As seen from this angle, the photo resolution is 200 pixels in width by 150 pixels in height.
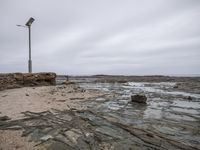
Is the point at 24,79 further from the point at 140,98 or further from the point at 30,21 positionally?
the point at 140,98

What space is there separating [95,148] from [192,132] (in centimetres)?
338

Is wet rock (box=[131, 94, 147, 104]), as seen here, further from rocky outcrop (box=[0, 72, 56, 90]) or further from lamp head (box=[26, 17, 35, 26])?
lamp head (box=[26, 17, 35, 26])

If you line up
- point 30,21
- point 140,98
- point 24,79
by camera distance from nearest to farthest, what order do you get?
point 140,98, point 30,21, point 24,79

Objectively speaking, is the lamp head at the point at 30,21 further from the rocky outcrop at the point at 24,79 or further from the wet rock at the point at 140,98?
the wet rock at the point at 140,98

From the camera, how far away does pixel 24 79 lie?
55.8 ft

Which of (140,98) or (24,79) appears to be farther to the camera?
(24,79)

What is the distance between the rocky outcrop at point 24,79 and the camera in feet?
48.7

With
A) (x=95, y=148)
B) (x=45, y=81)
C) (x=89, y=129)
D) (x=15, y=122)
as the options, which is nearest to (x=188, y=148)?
(x=95, y=148)

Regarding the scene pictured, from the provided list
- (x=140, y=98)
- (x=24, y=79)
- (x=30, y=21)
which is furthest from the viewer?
(x=24, y=79)

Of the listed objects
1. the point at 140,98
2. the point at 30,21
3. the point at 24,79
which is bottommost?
the point at 140,98

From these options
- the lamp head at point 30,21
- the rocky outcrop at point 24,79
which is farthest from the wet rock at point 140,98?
the lamp head at point 30,21

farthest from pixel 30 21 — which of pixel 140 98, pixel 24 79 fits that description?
pixel 140 98

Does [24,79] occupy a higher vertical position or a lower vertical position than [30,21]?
lower

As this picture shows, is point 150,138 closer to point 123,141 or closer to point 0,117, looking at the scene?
point 123,141
